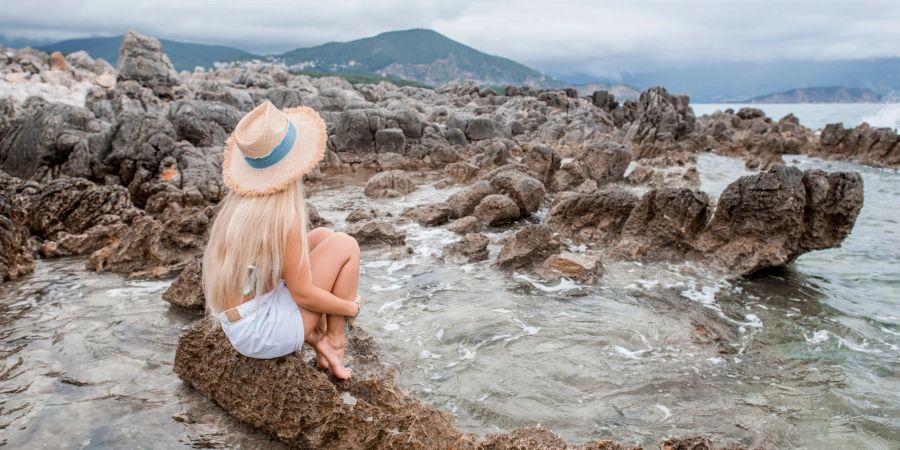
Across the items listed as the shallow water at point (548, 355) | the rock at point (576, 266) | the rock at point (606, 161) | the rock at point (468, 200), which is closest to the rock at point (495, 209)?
the rock at point (468, 200)

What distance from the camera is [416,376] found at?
580 cm

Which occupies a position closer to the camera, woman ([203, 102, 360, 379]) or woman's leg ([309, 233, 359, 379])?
woman ([203, 102, 360, 379])

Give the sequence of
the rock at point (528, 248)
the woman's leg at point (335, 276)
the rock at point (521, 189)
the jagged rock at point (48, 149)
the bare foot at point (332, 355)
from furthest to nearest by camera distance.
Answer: the jagged rock at point (48, 149)
the rock at point (521, 189)
the rock at point (528, 248)
the bare foot at point (332, 355)
the woman's leg at point (335, 276)

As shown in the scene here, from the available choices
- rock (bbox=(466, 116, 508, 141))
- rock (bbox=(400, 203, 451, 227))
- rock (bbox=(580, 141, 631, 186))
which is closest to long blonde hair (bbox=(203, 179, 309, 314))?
rock (bbox=(400, 203, 451, 227))

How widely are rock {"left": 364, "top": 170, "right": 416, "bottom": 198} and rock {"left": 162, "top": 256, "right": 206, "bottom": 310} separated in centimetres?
985

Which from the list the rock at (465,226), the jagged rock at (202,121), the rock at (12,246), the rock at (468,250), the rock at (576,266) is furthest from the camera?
the jagged rock at (202,121)

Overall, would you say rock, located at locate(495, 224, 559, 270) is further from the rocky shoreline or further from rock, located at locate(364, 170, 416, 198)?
rock, located at locate(364, 170, 416, 198)

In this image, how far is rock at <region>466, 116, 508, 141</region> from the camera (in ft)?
105

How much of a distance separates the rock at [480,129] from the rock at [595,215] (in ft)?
66.9

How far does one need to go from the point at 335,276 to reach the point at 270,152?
37.1 inches

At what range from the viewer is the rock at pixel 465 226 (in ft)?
39.8

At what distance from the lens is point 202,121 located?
21.1 m

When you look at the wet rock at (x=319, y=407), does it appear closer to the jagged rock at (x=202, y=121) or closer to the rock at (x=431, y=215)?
the rock at (x=431, y=215)

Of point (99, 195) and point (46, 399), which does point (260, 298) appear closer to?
point (46, 399)
